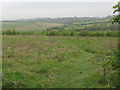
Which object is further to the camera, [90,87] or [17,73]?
[17,73]

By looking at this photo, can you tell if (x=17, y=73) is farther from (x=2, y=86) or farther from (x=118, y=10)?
(x=118, y=10)

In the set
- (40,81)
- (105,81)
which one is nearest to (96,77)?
(105,81)

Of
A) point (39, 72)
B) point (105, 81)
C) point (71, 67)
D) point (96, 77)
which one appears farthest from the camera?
point (71, 67)

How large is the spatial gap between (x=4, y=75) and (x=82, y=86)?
526 cm

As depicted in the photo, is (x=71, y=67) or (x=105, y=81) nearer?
(x=105, y=81)

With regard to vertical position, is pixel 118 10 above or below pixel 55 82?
above

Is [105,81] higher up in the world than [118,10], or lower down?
lower down

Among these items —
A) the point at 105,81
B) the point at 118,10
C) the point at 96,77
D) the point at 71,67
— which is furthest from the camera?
the point at 71,67

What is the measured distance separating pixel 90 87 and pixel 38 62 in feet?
20.2

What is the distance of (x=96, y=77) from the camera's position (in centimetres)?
873

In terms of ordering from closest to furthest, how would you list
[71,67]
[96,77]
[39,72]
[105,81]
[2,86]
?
A: [2,86] < [105,81] < [96,77] < [39,72] < [71,67]

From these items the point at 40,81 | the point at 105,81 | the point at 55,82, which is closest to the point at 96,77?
the point at 105,81

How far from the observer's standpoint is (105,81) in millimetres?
7891

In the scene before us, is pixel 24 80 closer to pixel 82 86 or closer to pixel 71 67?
pixel 82 86
